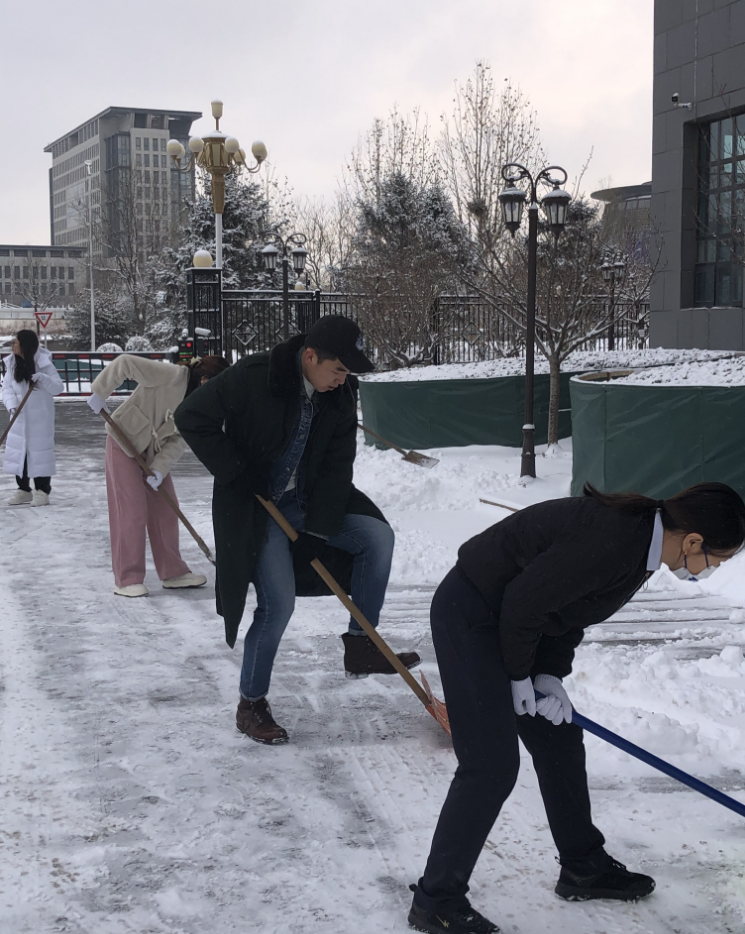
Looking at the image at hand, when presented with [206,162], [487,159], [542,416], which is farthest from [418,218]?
[542,416]

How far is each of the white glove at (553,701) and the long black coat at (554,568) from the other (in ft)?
0.20

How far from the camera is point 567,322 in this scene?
13.8m

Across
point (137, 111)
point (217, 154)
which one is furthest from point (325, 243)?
point (137, 111)

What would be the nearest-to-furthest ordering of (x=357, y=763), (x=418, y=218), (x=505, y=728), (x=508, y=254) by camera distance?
(x=505, y=728), (x=357, y=763), (x=508, y=254), (x=418, y=218)

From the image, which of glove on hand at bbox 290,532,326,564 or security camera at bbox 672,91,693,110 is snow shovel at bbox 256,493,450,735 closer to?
glove on hand at bbox 290,532,326,564

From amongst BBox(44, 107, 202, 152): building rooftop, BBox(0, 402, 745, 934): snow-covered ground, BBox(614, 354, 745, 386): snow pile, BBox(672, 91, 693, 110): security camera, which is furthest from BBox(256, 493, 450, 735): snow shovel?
BBox(44, 107, 202, 152): building rooftop

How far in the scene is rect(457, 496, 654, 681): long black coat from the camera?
244 cm

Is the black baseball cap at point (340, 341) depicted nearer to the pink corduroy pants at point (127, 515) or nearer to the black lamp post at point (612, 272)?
the pink corduroy pants at point (127, 515)

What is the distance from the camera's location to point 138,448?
659 centimetres

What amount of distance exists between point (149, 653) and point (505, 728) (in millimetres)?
3197

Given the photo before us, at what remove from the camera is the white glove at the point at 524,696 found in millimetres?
2646

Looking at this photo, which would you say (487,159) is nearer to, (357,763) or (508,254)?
(508,254)

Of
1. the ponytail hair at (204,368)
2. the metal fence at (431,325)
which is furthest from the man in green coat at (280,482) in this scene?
the metal fence at (431,325)

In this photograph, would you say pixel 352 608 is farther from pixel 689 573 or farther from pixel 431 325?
pixel 431 325
